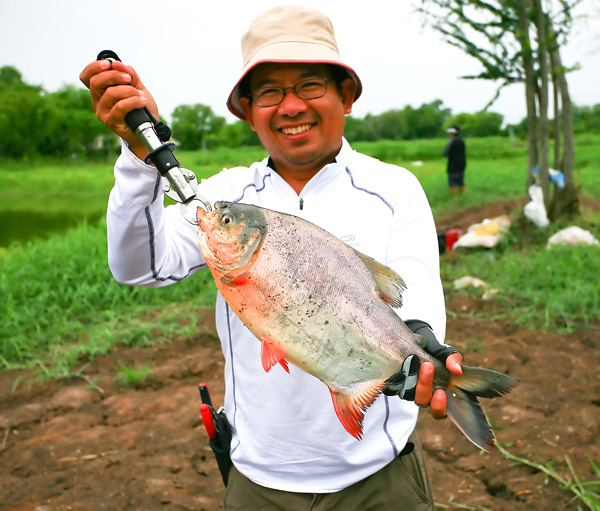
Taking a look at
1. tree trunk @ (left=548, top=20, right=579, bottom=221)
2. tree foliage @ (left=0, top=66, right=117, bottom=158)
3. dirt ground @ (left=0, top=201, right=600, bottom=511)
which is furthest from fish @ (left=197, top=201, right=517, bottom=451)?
tree foliage @ (left=0, top=66, right=117, bottom=158)

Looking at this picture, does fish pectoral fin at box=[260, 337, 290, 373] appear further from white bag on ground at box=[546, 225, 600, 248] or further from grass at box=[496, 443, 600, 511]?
white bag on ground at box=[546, 225, 600, 248]

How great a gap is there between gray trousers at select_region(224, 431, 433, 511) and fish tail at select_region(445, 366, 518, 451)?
49 centimetres

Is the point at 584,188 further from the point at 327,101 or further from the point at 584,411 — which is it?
the point at 327,101

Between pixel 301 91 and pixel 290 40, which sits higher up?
pixel 290 40

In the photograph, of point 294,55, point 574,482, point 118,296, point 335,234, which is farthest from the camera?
point 118,296

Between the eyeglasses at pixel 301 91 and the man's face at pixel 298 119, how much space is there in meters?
0.02

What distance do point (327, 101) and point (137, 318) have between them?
483 centimetres

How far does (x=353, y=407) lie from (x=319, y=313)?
30 cm

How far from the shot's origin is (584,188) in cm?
1345

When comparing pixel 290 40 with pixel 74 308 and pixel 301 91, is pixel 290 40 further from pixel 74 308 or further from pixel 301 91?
pixel 74 308

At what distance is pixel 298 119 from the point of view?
188cm

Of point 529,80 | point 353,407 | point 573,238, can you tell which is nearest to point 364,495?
point 353,407

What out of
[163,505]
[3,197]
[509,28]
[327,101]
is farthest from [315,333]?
[3,197]

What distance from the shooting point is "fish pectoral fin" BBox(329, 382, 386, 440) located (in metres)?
1.54
